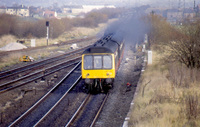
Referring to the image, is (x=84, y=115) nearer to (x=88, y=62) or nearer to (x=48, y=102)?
(x=48, y=102)

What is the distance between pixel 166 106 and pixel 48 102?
17.3ft

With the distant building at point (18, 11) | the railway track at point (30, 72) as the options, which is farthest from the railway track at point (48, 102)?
the distant building at point (18, 11)

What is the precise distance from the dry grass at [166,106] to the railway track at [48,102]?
3536 millimetres

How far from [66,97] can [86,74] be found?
1557 mm

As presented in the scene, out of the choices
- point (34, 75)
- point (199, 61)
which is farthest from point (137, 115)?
point (34, 75)

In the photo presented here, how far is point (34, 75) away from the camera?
16484 mm

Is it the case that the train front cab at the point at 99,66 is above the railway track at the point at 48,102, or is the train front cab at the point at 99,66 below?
above

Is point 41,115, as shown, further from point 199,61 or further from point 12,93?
point 199,61

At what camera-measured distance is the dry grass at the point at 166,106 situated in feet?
26.6

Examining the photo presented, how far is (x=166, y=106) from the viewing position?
9461 mm

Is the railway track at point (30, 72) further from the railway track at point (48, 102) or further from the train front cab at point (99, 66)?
the train front cab at point (99, 66)

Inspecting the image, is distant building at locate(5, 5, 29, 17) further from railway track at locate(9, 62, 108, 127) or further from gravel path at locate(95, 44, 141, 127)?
railway track at locate(9, 62, 108, 127)

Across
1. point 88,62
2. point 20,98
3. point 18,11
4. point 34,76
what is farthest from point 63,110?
point 18,11

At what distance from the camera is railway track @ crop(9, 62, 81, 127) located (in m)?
9.29
